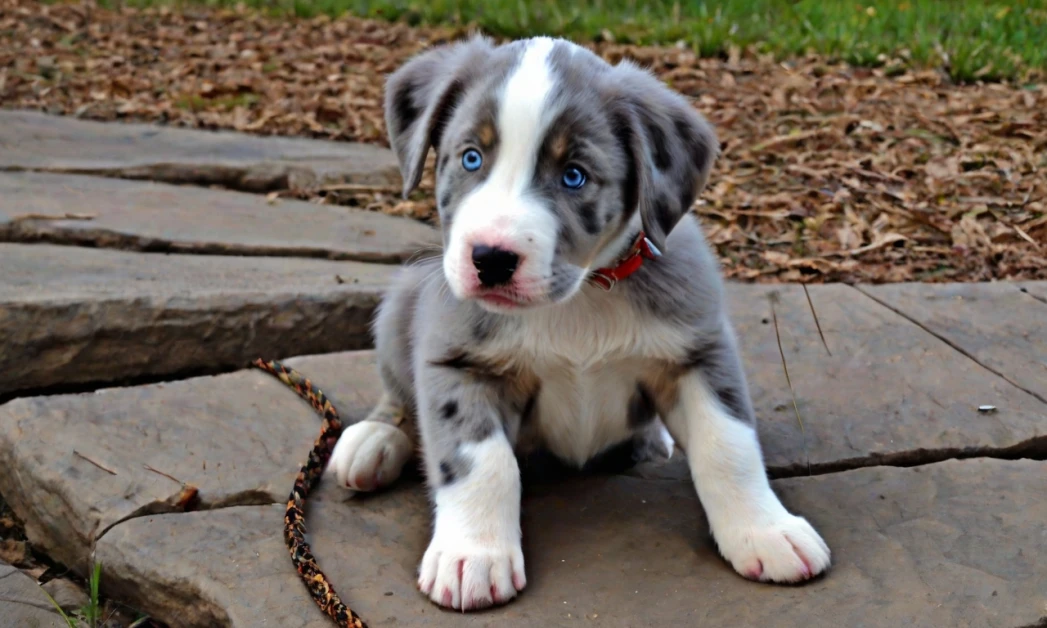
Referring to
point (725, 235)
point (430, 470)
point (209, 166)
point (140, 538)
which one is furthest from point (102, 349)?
point (725, 235)

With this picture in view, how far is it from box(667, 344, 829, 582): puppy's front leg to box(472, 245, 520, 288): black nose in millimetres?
715

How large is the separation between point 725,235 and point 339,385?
2.60 m

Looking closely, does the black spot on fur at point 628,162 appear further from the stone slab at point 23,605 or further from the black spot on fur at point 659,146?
the stone slab at point 23,605

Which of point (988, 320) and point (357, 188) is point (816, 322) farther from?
point (357, 188)

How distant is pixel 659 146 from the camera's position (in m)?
2.84

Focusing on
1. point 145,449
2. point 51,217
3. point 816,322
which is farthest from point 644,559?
point 51,217

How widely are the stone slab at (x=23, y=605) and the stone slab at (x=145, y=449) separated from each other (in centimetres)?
17

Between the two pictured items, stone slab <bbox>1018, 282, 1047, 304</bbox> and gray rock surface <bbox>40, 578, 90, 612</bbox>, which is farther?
stone slab <bbox>1018, 282, 1047, 304</bbox>

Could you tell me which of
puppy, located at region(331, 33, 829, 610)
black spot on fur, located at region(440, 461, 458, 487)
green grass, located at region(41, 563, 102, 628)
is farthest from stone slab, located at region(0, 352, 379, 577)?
black spot on fur, located at region(440, 461, 458, 487)

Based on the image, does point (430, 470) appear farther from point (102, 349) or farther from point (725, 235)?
point (725, 235)

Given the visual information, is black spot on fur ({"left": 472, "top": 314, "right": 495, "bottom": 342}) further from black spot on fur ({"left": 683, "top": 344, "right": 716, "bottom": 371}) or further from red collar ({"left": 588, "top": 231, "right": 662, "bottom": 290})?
black spot on fur ({"left": 683, "top": 344, "right": 716, "bottom": 371})

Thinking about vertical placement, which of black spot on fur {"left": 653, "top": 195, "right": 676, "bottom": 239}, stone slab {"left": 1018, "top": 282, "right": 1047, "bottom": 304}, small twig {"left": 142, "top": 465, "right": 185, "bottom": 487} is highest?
black spot on fur {"left": 653, "top": 195, "right": 676, "bottom": 239}

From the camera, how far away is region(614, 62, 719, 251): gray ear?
277 cm

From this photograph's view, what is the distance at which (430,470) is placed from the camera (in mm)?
2973
